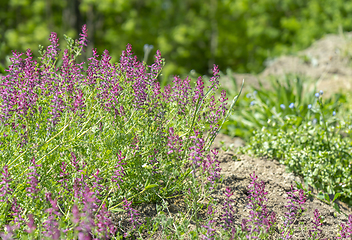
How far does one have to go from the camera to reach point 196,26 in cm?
1556

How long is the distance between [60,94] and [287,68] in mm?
7270

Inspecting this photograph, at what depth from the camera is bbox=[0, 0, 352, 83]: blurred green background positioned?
14203 millimetres

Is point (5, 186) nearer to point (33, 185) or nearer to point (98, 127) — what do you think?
point (33, 185)

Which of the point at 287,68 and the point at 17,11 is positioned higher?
the point at 17,11

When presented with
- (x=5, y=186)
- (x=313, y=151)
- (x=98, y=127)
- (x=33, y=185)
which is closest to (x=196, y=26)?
(x=313, y=151)

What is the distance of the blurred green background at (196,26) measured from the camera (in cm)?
1420

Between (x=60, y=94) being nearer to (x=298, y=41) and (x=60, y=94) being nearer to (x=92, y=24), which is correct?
(x=92, y=24)

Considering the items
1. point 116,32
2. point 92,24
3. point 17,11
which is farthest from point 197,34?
point 17,11

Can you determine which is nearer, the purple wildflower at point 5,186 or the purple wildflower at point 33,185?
the purple wildflower at point 33,185

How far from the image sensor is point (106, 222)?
5.55 feet

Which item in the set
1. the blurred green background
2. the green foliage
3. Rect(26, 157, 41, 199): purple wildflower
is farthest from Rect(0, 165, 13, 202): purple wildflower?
the blurred green background

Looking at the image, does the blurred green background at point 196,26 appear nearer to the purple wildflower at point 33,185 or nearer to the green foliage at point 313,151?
the green foliage at point 313,151

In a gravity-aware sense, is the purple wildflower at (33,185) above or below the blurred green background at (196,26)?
below

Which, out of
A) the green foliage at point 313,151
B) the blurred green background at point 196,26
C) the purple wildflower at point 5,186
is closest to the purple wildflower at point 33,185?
the purple wildflower at point 5,186
